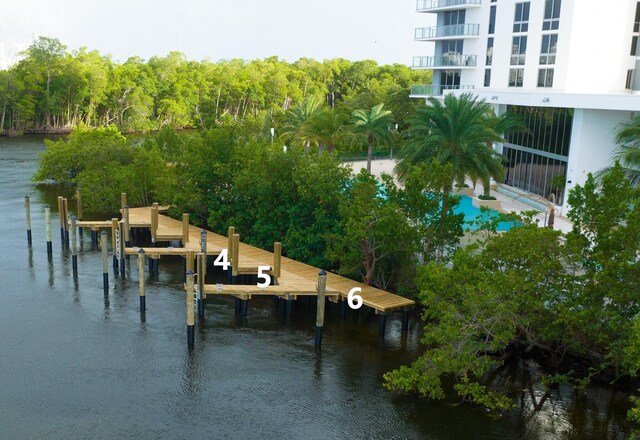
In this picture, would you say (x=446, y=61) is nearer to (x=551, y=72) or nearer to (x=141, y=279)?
(x=551, y=72)

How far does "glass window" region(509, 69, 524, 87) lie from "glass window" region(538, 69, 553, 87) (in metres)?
2.15

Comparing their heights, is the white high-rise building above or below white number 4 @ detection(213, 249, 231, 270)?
above

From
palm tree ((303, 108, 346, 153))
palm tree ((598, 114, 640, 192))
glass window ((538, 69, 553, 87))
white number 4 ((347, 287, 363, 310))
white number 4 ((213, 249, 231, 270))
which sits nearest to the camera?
white number 4 ((347, 287, 363, 310))

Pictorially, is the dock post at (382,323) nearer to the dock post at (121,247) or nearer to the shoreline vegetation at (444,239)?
the shoreline vegetation at (444,239)

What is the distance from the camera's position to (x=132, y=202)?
1599 inches

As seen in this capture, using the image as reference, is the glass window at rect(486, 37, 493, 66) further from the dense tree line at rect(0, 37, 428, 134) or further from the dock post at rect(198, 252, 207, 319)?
the dock post at rect(198, 252, 207, 319)

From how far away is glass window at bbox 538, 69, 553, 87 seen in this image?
49.0m

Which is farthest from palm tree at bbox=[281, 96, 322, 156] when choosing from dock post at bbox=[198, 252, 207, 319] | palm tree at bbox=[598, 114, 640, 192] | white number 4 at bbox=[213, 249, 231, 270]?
dock post at bbox=[198, 252, 207, 319]

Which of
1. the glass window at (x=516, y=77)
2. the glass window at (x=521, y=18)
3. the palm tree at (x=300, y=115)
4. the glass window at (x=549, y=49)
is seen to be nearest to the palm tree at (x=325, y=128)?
the palm tree at (x=300, y=115)

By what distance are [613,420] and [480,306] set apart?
4741mm

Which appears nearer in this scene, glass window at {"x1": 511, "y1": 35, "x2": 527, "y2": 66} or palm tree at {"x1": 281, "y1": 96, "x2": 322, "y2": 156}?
glass window at {"x1": 511, "y1": 35, "x2": 527, "y2": 66}

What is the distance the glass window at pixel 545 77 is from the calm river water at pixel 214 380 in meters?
30.2

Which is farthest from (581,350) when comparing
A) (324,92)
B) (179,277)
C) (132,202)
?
(324,92)

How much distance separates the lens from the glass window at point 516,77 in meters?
52.2
